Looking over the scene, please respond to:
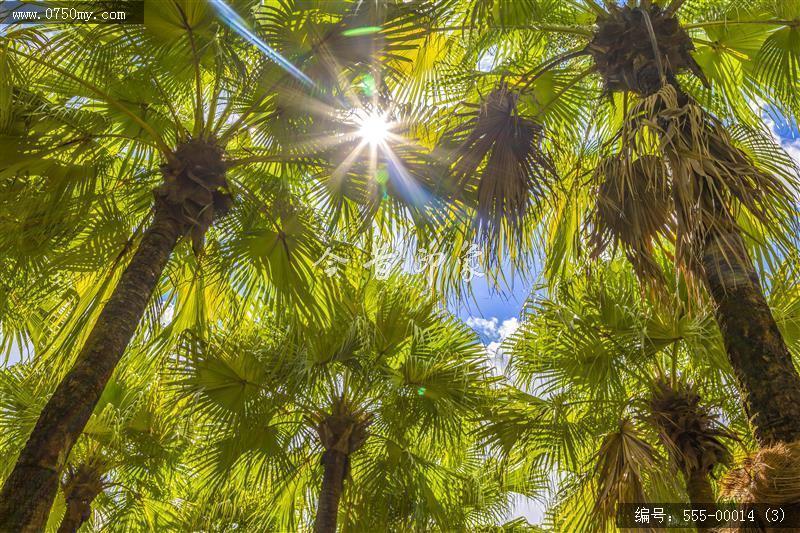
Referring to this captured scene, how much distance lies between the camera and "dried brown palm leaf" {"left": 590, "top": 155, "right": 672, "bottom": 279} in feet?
10.3

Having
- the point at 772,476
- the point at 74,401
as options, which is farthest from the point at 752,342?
the point at 74,401

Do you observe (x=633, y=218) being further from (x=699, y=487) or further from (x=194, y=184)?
(x=194, y=184)

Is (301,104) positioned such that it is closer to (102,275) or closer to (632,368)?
(102,275)

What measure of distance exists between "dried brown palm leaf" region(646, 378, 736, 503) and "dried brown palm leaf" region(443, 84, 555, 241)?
211 centimetres

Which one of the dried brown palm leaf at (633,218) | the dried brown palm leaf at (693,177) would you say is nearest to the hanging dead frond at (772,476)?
the dried brown palm leaf at (693,177)

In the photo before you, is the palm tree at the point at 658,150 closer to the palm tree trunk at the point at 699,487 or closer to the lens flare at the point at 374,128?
the lens flare at the point at 374,128

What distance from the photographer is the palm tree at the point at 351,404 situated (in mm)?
5242

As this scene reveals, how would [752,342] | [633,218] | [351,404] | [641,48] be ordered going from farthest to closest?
[351,404]
[641,48]
[633,218]
[752,342]

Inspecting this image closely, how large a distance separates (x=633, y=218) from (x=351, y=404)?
3653 mm

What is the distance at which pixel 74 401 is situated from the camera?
2783mm

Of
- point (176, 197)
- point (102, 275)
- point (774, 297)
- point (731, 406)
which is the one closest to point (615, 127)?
point (774, 297)

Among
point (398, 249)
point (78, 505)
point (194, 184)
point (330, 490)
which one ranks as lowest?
point (78, 505)

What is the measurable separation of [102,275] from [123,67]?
1.55 metres

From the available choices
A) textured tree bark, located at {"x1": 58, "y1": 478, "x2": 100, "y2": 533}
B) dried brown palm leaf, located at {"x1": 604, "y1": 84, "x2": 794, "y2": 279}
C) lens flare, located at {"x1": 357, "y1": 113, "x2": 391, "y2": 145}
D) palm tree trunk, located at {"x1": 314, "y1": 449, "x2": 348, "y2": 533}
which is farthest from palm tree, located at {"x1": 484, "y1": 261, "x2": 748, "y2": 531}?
textured tree bark, located at {"x1": 58, "y1": 478, "x2": 100, "y2": 533}
